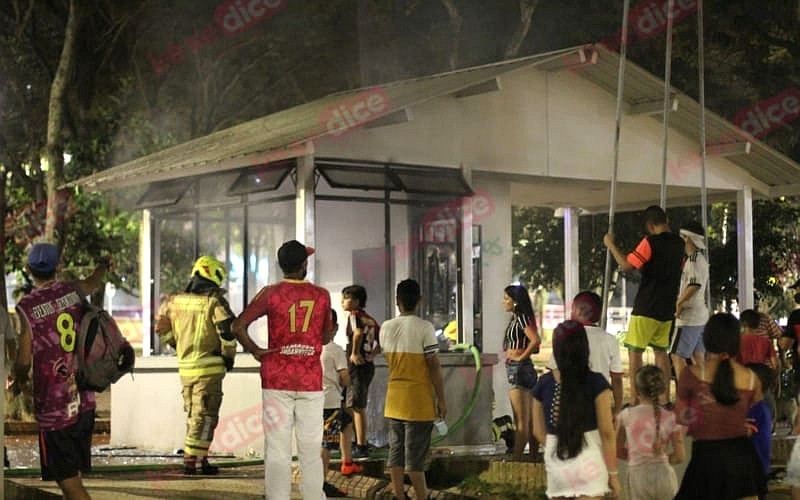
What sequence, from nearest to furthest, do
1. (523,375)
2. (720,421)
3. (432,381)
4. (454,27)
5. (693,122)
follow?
(720,421) < (432,381) < (523,375) < (693,122) < (454,27)

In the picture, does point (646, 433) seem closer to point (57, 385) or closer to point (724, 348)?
point (724, 348)

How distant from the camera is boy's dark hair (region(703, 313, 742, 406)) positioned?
7078 mm

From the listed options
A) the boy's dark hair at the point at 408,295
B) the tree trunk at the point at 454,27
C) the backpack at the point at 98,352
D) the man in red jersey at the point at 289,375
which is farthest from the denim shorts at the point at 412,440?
the tree trunk at the point at 454,27

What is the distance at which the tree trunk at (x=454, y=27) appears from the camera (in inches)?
1017

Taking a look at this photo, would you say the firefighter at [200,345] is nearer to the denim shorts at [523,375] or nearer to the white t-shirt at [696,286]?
the denim shorts at [523,375]

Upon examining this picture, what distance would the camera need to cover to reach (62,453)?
770cm

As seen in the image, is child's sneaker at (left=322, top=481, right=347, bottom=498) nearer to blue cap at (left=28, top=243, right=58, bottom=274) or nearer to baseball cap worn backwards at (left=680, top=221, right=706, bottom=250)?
blue cap at (left=28, top=243, right=58, bottom=274)

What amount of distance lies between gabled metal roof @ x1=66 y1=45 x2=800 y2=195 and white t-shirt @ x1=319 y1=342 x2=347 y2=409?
249 cm

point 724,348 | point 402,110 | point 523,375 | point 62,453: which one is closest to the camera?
point 724,348

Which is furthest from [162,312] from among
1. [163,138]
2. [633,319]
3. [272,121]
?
[163,138]

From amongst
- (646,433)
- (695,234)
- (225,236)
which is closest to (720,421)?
(646,433)

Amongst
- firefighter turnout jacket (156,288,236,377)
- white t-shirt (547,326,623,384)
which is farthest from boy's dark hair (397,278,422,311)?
firefighter turnout jacket (156,288,236,377)

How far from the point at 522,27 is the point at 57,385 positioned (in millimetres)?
18490

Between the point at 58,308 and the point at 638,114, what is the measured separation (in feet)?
32.3
